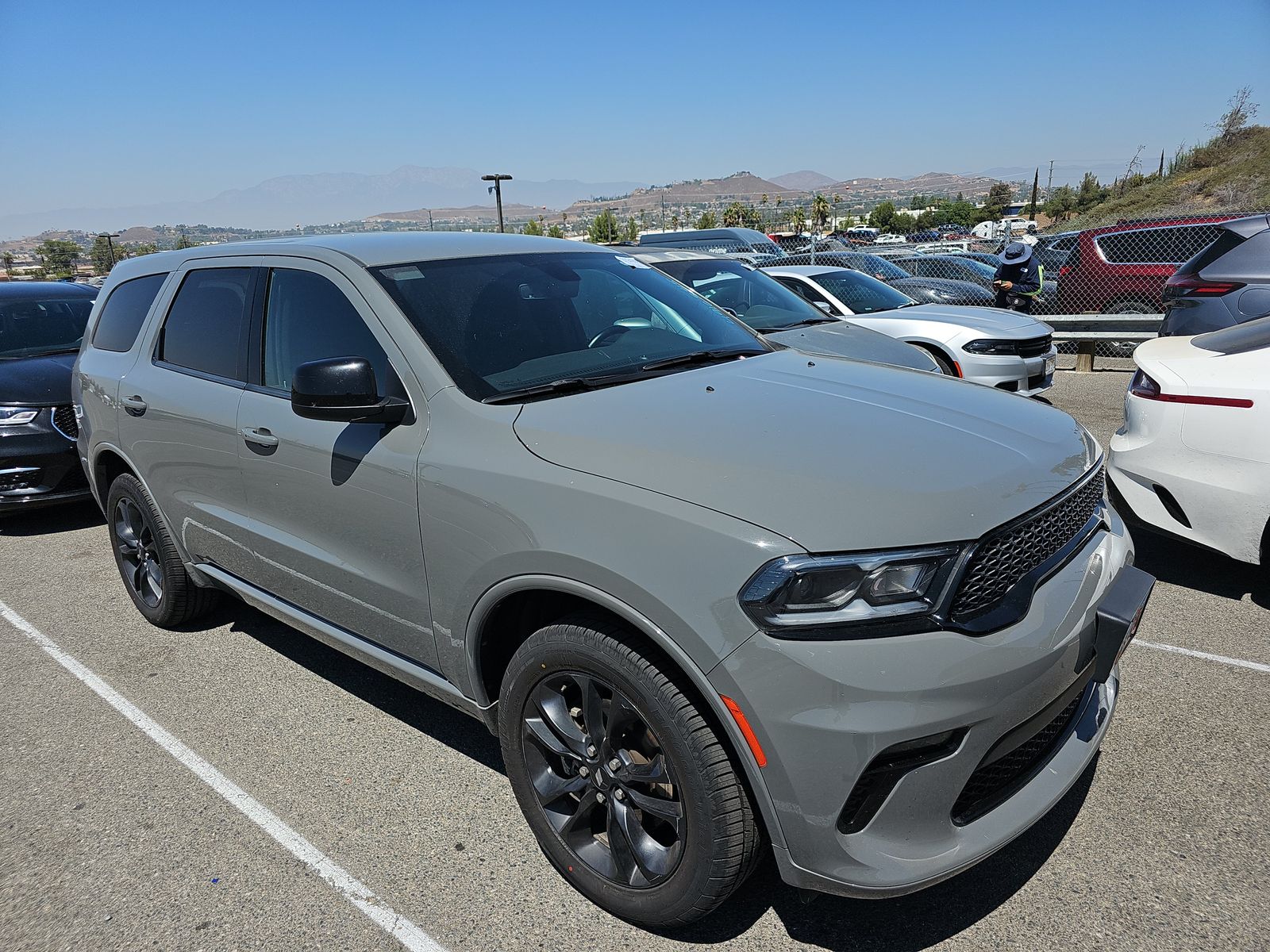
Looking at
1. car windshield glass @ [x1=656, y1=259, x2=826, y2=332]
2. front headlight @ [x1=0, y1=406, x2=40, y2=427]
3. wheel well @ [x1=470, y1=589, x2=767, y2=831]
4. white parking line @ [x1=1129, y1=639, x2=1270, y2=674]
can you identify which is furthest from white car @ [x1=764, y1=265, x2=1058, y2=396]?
front headlight @ [x1=0, y1=406, x2=40, y2=427]

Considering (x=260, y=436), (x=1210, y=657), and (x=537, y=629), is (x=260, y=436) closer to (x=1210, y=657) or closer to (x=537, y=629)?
(x=537, y=629)

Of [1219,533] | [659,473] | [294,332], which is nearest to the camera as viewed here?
[659,473]

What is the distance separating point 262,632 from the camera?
455 centimetres

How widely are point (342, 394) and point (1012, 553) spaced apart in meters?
1.92

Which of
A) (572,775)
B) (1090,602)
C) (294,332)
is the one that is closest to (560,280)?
(294,332)

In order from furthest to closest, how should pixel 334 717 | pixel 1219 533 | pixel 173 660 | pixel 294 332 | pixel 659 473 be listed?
pixel 173 660, pixel 1219 533, pixel 334 717, pixel 294 332, pixel 659 473

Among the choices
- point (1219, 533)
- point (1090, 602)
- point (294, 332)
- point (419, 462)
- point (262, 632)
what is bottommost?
point (262, 632)

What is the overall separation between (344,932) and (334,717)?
1.31 m

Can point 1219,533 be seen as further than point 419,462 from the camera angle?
Yes

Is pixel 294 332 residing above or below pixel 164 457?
above

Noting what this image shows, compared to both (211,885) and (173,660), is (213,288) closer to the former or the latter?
(173,660)

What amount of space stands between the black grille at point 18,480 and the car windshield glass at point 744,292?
16.3 ft

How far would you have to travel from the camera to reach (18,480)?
625 cm

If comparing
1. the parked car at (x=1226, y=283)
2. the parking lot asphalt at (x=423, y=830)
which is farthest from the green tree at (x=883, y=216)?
the parking lot asphalt at (x=423, y=830)
